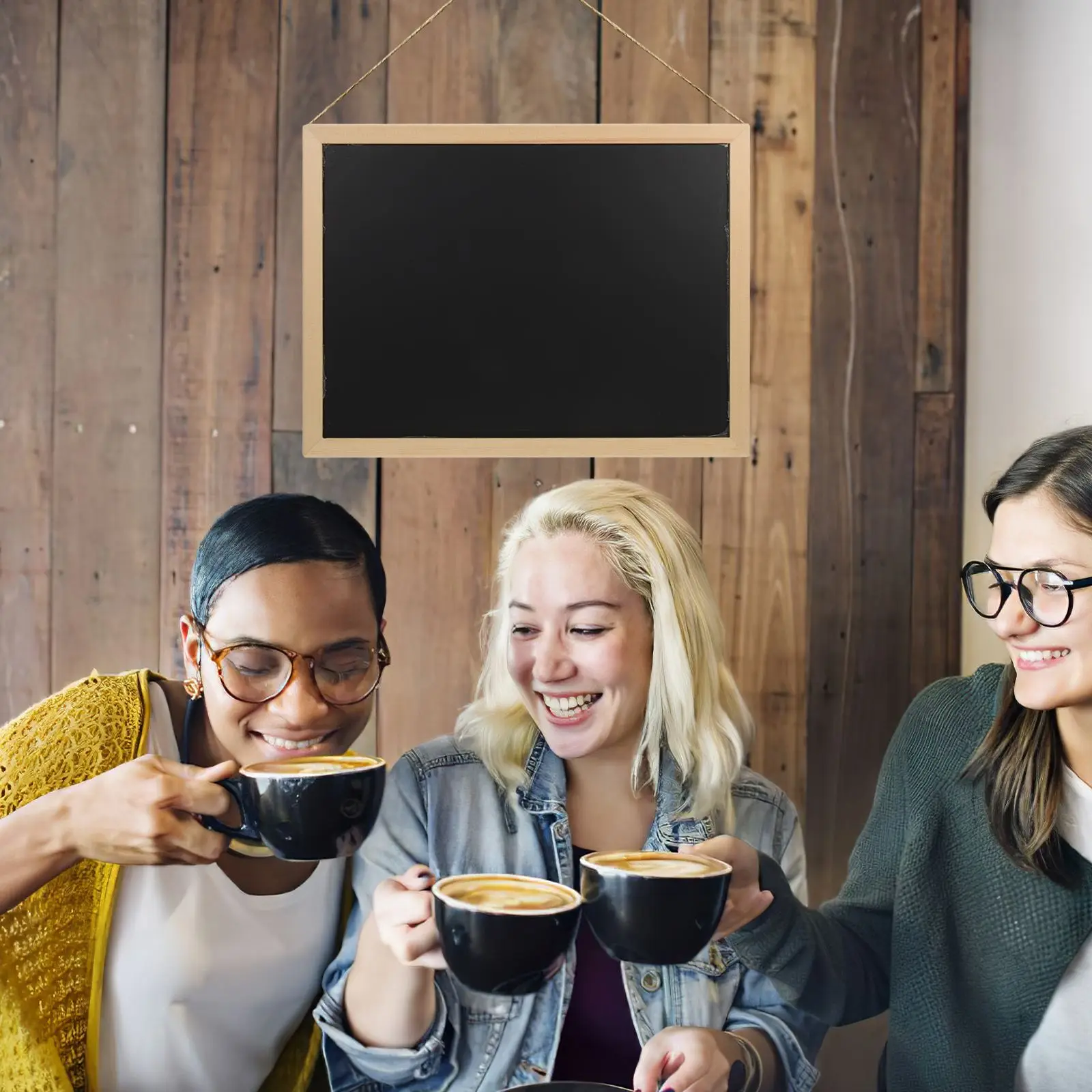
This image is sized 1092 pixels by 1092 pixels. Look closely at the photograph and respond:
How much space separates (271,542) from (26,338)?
2.90 feet

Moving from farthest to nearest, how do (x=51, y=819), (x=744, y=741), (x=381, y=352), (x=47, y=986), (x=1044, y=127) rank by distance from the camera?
1. (x=381, y=352)
2. (x=1044, y=127)
3. (x=744, y=741)
4. (x=47, y=986)
5. (x=51, y=819)

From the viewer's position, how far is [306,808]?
1.00m

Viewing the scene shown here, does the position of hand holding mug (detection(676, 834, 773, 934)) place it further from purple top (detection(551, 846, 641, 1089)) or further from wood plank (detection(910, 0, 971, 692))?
wood plank (detection(910, 0, 971, 692))

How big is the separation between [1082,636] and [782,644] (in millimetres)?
798

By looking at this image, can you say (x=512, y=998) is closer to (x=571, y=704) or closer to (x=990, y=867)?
(x=571, y=704)

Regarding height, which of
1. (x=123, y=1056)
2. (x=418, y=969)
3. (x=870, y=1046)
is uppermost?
(x=418, y=969)

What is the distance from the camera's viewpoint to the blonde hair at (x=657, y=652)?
56.2 inches

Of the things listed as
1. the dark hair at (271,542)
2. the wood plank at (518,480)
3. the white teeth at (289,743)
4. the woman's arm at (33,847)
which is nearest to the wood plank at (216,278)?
the wood plank at (518,480)

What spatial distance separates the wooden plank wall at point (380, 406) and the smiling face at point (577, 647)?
487 millimetres

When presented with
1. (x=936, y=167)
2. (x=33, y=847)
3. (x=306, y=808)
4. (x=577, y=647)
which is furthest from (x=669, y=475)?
(x=33, y=847)

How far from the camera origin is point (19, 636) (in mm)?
1869

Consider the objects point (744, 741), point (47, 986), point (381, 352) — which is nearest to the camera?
point (47, 986)

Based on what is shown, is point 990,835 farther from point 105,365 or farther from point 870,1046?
point 105,365

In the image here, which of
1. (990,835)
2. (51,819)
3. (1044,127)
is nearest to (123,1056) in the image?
(51,819)
